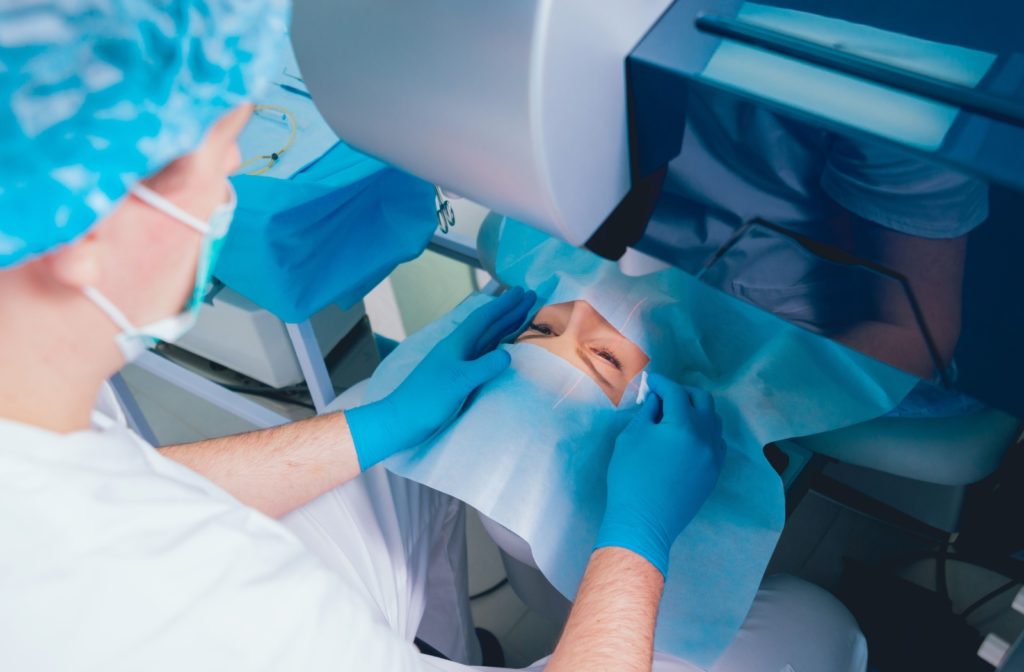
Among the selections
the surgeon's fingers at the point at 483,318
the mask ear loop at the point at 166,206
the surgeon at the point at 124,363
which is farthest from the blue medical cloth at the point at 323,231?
the mask ear loop at the point at 166,206

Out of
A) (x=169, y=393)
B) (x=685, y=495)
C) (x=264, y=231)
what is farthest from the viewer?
(x=169, y=393)

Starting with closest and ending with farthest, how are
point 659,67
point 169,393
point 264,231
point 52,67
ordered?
1. point 52,67
2. point 659,67
3. point 264,231
4. point 169,393

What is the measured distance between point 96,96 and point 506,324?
27.5 inches

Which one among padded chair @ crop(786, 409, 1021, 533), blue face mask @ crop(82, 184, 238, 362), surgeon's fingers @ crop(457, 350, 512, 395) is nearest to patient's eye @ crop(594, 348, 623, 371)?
surgeon's fingers @ crop(457, 350, 512, 395)

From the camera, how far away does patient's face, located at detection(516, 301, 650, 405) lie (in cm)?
97

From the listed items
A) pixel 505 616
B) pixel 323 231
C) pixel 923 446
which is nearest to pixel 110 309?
pixel 323 231

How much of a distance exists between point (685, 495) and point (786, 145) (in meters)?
0.44

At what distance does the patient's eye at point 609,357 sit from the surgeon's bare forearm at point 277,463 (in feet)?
1.09

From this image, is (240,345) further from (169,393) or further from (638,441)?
(638,441)

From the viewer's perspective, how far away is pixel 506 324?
1.07 metres

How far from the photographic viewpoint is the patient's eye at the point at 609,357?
3.20 ft

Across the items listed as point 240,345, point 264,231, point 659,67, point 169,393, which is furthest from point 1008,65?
point 169,393

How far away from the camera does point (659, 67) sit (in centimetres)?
49

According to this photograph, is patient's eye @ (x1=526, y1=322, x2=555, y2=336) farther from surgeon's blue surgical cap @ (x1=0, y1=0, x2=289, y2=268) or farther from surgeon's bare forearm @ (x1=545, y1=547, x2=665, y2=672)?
surgeon's blue surgical cap @ (x1=0, y1=0, x2=289, y2=268)
